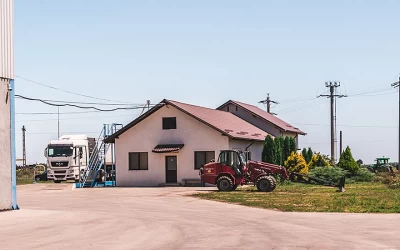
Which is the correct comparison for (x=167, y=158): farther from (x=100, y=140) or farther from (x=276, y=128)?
(x=276, y=128)

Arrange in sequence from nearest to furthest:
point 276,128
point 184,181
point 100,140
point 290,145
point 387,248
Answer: point 387,248, point 184,181, point 100,140, point 290,145, point 276,128

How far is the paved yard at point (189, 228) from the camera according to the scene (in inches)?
569

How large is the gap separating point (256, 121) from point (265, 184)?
24.8 m

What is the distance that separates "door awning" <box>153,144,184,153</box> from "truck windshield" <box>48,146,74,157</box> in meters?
9.51

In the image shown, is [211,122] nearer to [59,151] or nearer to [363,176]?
[363,176]

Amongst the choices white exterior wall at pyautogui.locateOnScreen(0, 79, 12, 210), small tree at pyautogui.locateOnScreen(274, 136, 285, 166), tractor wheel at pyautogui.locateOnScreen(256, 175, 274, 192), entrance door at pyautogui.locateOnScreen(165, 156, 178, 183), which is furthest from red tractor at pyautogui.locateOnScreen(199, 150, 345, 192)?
white exterior wall at pyautogui.locateOnScreen(0, 79, 12, 210)

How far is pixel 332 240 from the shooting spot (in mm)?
14945

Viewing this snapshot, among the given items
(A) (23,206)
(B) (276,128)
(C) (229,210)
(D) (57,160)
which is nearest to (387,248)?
(C) (229,210)

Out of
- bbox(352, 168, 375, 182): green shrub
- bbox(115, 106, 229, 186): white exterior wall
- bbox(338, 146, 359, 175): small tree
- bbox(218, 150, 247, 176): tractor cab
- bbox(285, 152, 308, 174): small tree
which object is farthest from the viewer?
bbox(338, 146, 359, 175): small tree

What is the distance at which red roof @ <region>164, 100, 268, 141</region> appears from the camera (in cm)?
4206

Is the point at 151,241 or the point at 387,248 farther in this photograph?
the point at 151,241

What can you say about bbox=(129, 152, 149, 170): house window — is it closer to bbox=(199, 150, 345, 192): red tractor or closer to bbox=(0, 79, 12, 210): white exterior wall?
bbox=(199, 150, 345, 192): red tractor

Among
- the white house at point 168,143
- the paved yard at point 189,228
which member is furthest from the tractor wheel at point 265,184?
the white house at point 168,143

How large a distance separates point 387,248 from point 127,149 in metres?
31.4
